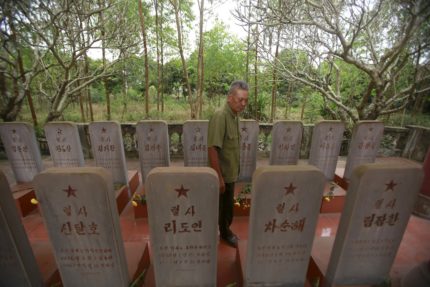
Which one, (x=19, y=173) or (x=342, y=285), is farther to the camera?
(x=19, y=173)

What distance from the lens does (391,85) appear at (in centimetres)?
467

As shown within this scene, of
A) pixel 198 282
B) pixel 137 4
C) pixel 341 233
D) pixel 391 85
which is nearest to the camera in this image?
pixel 341 233

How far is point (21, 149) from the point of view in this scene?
3.74 meters

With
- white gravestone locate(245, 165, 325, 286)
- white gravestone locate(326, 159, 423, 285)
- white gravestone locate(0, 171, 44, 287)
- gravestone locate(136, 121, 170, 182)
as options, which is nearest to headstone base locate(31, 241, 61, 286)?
white gravestone locate(0, 171, 44, 287)

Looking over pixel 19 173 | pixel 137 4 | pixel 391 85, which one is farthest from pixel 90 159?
pixel 391 85

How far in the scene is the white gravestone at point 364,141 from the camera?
3.76 m

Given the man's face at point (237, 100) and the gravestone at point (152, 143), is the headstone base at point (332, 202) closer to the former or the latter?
the man's face at point (237, 100)

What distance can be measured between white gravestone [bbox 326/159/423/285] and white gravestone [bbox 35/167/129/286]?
1.74m

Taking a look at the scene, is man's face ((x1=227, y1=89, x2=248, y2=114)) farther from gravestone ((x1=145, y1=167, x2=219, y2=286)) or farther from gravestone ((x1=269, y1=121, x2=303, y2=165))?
gravestone ((x1=269, y1=121, x2=303, y2=165))

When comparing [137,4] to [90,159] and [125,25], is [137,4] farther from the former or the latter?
[90,159]

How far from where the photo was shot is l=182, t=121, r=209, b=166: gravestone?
3879mm

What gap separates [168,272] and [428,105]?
8686mm

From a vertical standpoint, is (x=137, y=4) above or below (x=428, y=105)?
above

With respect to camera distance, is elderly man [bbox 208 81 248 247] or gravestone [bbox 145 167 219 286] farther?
elderly man [bbox 208 81 248 247]
